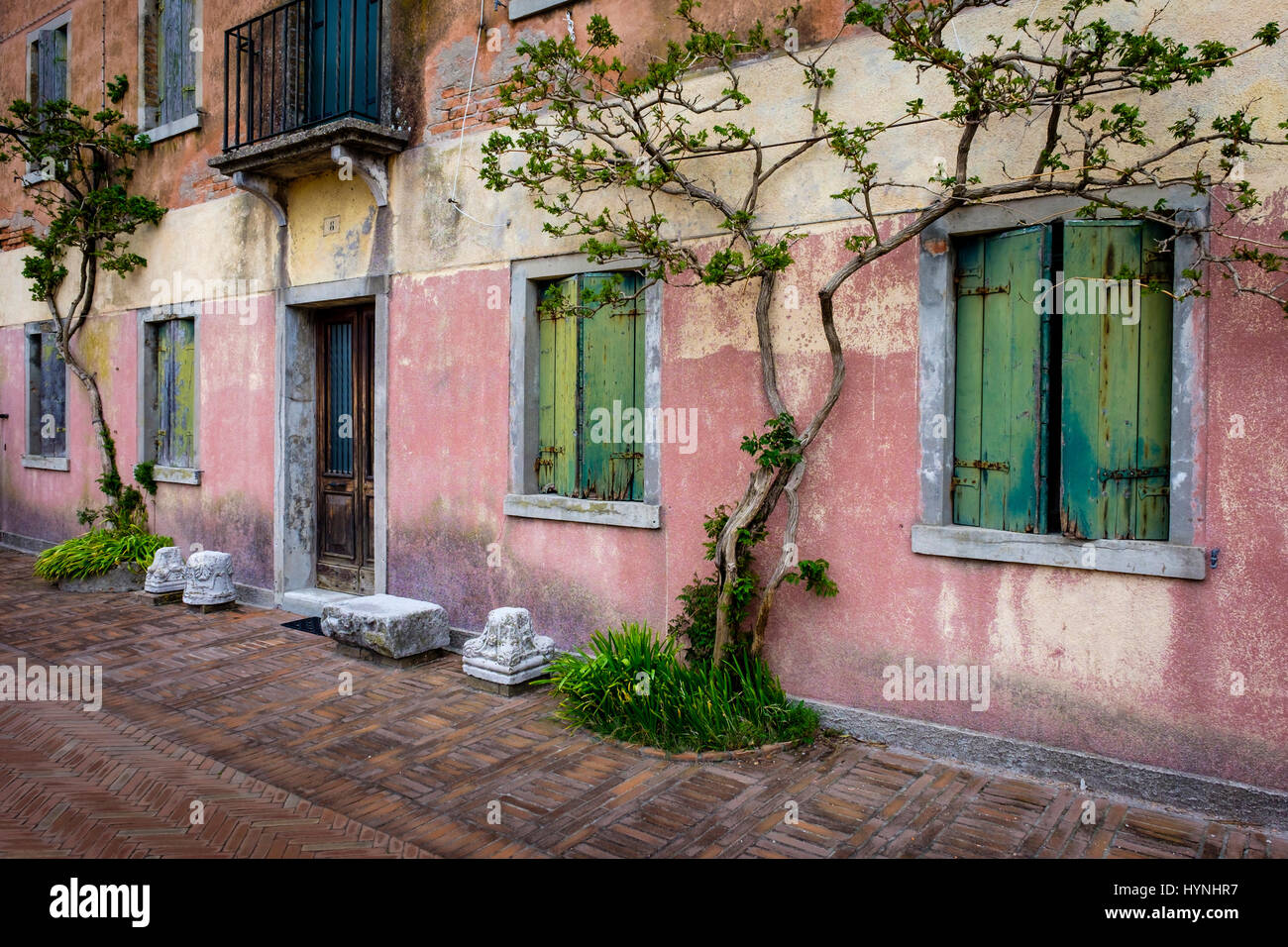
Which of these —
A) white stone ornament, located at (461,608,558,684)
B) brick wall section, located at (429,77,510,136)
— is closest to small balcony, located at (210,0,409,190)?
brick wall section, located at (429,77,510,136)

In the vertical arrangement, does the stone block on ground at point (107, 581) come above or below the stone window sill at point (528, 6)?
below

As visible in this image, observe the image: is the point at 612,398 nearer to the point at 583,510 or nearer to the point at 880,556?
the point at 583,510

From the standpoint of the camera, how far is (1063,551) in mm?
4543

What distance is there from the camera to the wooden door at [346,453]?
818 cm

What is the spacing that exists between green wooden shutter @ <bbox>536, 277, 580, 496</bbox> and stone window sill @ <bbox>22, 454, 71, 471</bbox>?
24.6 ft

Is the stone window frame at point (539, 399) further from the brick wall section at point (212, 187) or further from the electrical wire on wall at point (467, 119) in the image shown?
the brick wall section at point (212, 187)

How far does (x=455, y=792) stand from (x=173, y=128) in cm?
814

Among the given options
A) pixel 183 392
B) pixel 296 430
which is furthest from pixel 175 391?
pixel 296 430

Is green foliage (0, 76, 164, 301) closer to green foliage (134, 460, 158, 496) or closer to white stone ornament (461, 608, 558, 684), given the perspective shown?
green foliage (134, 460, 158, 496)

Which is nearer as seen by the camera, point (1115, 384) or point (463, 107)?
point (1115, 384)

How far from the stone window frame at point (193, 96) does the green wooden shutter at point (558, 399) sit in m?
5.10

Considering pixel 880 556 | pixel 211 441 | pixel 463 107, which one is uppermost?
pixel 463 107

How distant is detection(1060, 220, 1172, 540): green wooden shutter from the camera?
14.6 feet

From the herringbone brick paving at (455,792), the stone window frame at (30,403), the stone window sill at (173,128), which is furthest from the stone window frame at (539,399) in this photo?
the stone window frame at (30,403)
